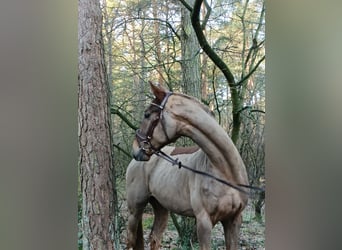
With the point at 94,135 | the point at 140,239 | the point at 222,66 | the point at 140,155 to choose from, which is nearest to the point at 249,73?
the point at 222,66

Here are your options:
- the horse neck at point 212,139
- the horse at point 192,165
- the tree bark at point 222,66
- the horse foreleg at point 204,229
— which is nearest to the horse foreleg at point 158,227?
the horse at point 192,165

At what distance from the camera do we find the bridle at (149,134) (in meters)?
1.45

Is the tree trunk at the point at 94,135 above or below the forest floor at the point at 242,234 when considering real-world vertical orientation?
above

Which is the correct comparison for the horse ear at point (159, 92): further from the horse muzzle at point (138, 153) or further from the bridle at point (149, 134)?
the horse muzzle at point (138, 153)

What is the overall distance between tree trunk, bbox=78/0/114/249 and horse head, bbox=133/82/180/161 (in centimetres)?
12

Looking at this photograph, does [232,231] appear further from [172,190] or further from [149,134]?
[149,134]

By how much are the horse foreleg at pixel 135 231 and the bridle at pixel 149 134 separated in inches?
9.1

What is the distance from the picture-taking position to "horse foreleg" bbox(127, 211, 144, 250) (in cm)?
148
